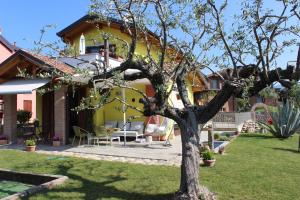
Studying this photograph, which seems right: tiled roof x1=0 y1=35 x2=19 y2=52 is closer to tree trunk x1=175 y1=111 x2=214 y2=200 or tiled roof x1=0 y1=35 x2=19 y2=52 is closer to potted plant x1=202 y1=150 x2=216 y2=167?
potted plant x1=202 y1=150 x2=216 y2=167

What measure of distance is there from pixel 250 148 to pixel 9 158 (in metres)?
11.6

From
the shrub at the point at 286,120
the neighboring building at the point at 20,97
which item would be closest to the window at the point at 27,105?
the neighboring building at the point at 20,97

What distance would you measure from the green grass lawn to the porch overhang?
3.53 metres

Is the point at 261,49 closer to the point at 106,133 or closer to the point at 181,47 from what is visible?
the point at 181,47

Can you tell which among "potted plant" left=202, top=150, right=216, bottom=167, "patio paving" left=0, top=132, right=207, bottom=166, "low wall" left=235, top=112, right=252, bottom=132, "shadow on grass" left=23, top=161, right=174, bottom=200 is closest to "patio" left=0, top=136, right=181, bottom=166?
"patio paving" left=0, top=132, right=207, bottom=166

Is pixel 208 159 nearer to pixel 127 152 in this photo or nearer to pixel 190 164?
pixel 190 164

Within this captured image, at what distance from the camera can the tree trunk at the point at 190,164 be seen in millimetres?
8758

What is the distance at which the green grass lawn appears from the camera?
31.9ft

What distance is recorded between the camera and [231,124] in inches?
1183

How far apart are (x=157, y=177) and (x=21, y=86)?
1080 centimetres

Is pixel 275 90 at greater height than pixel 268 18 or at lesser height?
lesser

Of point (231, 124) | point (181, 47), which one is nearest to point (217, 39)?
point (181, 47)

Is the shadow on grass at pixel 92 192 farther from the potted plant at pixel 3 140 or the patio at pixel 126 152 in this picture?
the potted plant at pixel 3 140

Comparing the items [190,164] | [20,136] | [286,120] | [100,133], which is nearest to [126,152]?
[100,133]
